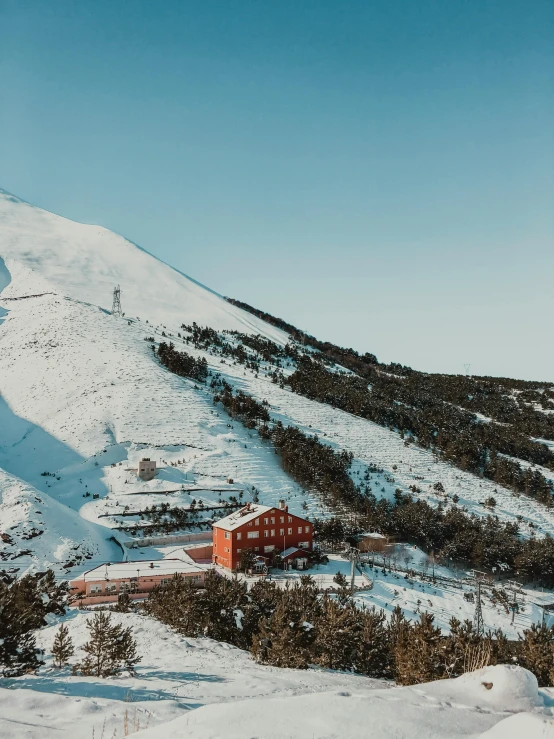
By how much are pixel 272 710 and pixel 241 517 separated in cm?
3978

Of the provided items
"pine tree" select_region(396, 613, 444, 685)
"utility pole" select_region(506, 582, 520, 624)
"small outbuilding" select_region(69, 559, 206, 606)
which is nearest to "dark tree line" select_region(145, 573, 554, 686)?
"pine tree" select_region(396, 613, 444, 685)

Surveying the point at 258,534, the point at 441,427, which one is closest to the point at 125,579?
the point at 258,534

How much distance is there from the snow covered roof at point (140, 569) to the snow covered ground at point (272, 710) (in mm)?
24136

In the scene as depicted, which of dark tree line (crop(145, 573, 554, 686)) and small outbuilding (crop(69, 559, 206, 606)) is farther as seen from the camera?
small outbuilding (crop(69, 559, 206, 606))

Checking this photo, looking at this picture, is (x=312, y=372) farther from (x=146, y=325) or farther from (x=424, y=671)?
(x=424, y=671)

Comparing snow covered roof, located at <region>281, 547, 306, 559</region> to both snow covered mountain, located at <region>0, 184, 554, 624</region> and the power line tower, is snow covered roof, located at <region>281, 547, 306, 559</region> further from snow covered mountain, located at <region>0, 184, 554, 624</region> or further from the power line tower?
the power line tower

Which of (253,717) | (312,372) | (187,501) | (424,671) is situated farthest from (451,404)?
(253,717)

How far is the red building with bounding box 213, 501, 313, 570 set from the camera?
46.0 meters

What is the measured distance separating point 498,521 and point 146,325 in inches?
3500

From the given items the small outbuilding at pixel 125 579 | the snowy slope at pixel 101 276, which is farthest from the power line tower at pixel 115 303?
the small outbuilding at pixel 125 579

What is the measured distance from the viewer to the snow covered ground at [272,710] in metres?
8.48

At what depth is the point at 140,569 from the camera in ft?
131

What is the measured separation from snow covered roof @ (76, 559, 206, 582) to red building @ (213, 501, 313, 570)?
4285mm

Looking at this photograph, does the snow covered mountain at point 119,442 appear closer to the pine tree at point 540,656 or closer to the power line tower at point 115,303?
the power line tower at point 115,303
